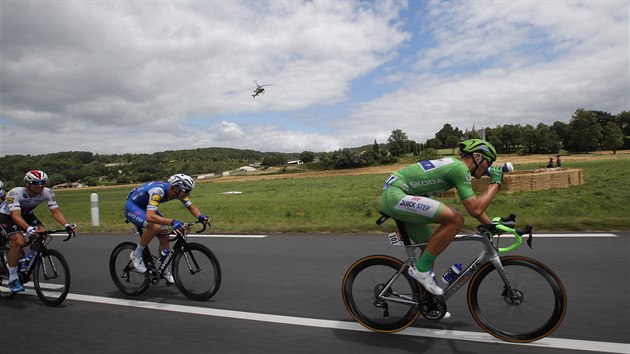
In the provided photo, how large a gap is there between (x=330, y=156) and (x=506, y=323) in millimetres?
80139

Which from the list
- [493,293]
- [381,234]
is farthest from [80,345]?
[381,234]

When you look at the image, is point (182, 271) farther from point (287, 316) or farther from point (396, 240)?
point (396, 240)

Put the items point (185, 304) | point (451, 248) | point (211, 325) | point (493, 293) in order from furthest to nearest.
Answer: point (451, 248), point (185, 304), point (211, 325), point (493, 293)

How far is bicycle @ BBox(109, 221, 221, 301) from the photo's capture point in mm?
4816

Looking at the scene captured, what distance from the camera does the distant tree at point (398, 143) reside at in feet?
293

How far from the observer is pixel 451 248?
6.46 metres

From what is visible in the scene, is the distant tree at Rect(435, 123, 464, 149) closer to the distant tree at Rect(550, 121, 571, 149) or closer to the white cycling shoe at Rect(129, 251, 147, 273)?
the distant tree at Rect(550, 121, 571, 149)

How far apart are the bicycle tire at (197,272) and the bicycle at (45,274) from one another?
4.55ft

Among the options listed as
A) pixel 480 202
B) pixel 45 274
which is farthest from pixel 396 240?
pixel 45 274

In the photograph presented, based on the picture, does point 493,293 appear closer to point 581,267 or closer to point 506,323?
point 506,323

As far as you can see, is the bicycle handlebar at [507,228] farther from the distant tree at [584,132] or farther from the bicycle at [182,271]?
the distant tree at [584,132]

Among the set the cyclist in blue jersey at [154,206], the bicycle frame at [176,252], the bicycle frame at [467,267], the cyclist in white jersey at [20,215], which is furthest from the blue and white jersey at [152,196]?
the bicycle frame at [467,267]

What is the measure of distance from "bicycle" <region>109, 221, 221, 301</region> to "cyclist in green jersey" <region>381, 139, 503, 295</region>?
2480 millimetres

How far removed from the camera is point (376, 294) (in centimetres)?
A: 378
